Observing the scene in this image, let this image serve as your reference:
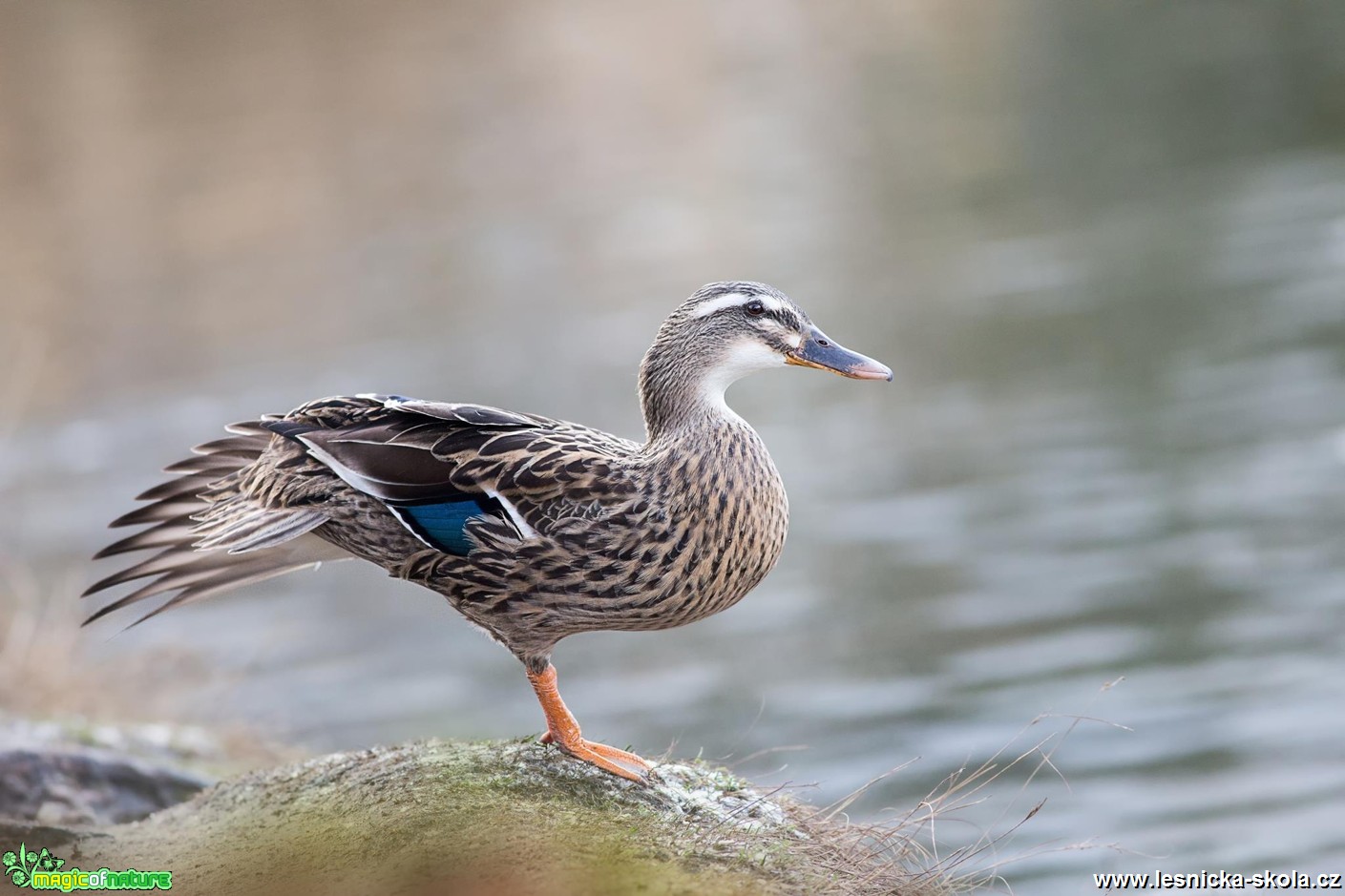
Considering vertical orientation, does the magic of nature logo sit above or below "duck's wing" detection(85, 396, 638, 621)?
below

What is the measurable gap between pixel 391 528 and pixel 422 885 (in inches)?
48.5

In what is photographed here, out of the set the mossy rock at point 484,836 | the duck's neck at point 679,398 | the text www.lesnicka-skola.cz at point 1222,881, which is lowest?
the text www.lesnicka-skola.cz at point 1222,881

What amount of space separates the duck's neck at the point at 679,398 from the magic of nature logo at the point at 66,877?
2.03 meters

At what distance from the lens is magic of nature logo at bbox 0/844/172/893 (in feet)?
16.6

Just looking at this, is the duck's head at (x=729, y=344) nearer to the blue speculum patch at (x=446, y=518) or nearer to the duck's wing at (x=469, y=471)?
the duck's wing at (x=469, y=471)

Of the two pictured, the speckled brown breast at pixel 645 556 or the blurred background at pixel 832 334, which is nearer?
the speckled brown breast at pixel 645 556

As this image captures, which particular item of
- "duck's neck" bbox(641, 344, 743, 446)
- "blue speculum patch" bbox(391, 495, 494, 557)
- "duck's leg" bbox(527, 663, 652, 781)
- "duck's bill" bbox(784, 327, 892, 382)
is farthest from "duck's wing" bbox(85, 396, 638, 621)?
"duck's bill" bbox(784, 327, 892, 382)

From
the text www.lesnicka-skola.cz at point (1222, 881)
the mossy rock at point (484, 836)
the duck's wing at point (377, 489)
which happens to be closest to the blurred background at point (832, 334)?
the text www.lesnicka-skola.cz at point (1222, 881)

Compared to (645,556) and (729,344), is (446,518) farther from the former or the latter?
(729,344)

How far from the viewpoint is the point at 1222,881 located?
303 inches

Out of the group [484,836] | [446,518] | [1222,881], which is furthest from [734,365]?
[1222,881]

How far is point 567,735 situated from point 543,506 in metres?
0.76

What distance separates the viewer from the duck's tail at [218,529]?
545 cm

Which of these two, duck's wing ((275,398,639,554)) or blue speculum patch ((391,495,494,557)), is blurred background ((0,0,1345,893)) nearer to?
duck's wing ((275,398,639,554))
